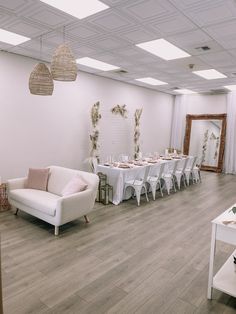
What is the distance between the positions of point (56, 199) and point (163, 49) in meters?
3.43

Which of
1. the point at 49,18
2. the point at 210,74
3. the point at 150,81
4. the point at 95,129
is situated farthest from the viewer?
the point at 150,81

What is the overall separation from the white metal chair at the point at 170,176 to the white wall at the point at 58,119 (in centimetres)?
212

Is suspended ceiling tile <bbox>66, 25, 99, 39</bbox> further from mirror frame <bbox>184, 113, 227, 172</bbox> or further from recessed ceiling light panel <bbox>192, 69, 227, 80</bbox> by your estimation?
mirror frame <bbox>184, 113, 227, 172</bbox>

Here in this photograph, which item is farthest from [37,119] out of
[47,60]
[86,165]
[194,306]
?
[194,306]

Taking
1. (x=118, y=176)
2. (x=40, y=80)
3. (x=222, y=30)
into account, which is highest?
(x=222, y=30)

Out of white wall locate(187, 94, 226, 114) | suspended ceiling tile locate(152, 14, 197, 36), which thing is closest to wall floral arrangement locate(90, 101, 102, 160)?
suspended ceiling tile locate(152, 14, 197, 36)

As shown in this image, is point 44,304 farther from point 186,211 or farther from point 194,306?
point 186,211

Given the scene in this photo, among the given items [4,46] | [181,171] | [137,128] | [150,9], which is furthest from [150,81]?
[150,9]

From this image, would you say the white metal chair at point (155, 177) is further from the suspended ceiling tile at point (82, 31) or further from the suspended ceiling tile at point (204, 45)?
the suspended ceiling tile at point (82, 31)

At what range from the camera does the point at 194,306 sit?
90.8 inches

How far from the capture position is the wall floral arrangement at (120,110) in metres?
7.89

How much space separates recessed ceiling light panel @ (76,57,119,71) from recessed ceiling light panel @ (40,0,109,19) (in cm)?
228

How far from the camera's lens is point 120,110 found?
8055mm

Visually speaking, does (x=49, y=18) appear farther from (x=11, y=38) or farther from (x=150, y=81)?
(x=150, y=81)
